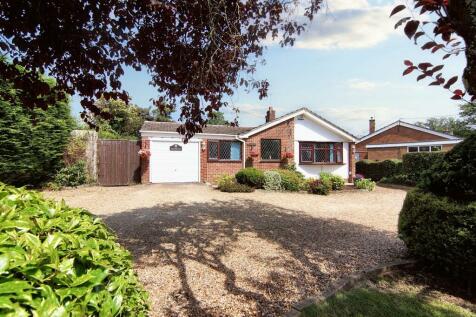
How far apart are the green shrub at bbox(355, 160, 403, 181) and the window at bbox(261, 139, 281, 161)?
9.77 meters

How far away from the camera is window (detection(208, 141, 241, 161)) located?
18.3m

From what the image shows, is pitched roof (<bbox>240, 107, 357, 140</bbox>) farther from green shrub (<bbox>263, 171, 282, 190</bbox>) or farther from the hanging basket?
the hanging basket

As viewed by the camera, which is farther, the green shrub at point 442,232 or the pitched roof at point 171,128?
the pitched roof at point 171,128

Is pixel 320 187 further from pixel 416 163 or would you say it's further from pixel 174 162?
pixel 416 163

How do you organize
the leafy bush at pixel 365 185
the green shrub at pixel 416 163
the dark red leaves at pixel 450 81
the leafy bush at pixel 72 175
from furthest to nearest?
the green shrub at pixel 416 163 → the leafy bush at pixel 365 185 → the leafy bush at pixel 72 175 → the dark red leaves at pixel 450 81

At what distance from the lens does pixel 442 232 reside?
13.5ft

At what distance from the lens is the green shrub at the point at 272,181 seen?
15.4 m

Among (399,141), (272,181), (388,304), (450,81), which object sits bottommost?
(388,304)

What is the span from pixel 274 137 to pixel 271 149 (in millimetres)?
802

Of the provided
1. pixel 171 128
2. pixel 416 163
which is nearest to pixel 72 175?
pixel 171 128

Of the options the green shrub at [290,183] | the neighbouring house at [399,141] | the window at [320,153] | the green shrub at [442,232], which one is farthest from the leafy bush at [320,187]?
the neighbouring house at [399,141]

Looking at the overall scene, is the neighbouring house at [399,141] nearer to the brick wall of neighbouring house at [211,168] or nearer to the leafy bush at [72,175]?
the brick wall of neighbouring house at [211,168]

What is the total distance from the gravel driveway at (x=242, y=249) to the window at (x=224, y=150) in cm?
781

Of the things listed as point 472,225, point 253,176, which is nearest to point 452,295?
point 472,225
